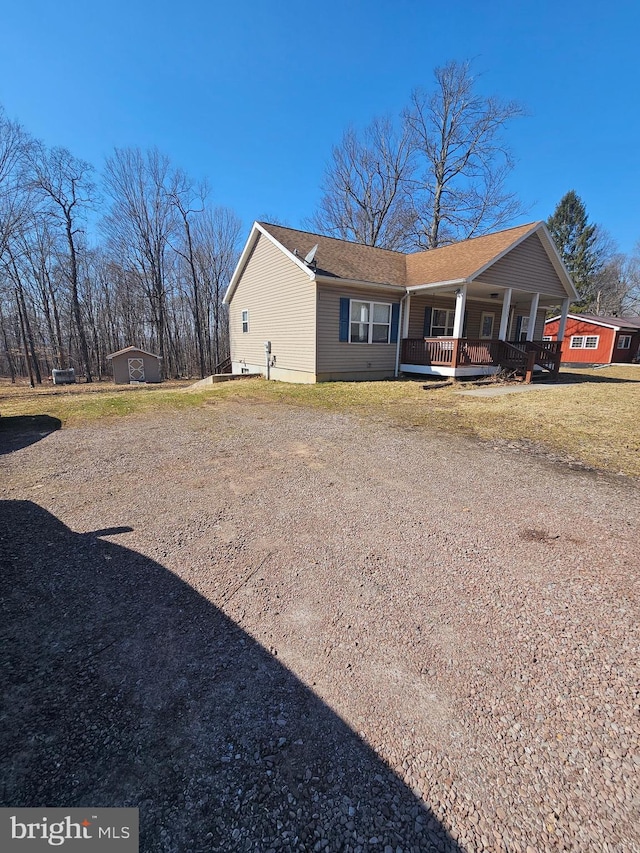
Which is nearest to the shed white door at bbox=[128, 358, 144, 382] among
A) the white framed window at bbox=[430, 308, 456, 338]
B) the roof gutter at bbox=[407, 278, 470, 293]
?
the roof gutter at bbox=[407, 278, 470, 293]

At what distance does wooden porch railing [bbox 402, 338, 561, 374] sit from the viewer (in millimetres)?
12654

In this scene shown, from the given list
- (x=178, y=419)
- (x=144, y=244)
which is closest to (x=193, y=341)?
(x=144, y=244)

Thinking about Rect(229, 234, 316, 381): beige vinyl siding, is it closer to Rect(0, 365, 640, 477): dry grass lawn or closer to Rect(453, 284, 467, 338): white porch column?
Rect(0, 365, 640, 477): dry grass lawn

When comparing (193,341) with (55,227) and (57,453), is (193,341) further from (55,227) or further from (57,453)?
(57,453)

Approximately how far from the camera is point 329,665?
1929mm

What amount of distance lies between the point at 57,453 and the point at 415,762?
597cm

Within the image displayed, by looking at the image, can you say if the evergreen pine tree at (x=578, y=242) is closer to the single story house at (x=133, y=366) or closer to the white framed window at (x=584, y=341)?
the white framed window at (x=584, y=341)

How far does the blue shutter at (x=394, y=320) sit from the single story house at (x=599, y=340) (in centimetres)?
1770

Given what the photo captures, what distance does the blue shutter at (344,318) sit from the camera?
12484mm

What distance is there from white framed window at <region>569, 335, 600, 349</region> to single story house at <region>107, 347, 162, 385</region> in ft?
98.5

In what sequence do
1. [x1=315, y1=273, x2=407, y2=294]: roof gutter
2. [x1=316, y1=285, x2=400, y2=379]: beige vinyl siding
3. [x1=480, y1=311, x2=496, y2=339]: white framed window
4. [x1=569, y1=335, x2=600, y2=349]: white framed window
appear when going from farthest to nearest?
[x1=569, y1=335, x2=600, y2=349]: white framed window → [x1=480, y1=311, x2=496, y2=339]: white framed window → [x1=316, y1=285, x2=400, y2=379]: beige vinyl siding → [x1=315, y1=273, x2=407, y2=294]: roof gutter

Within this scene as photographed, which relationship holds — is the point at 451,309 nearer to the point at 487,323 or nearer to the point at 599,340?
the point at 487,323

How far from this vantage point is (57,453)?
547 centimetres

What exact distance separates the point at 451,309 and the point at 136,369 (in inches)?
675
